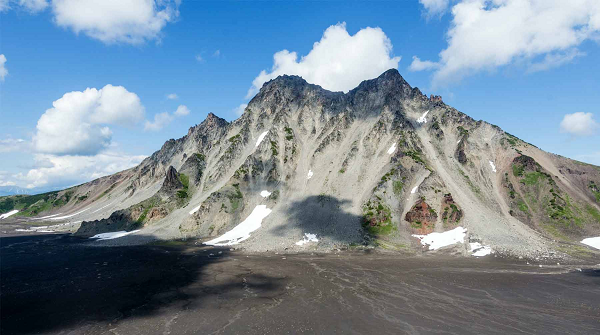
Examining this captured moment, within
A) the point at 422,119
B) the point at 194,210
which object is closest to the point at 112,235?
the point at 194,210

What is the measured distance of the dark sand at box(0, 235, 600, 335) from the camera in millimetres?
38906

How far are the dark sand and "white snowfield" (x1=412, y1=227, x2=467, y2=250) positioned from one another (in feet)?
38.1

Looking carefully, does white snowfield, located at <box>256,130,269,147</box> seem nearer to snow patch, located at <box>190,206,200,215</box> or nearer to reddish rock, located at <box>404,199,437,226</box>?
snow patch, located at <box>190,206,200,215</box>

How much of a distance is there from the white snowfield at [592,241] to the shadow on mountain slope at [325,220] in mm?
62089

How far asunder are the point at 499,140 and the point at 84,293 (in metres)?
151

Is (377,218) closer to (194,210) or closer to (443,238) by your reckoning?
(443,238)

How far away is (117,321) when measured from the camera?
40.6 metres

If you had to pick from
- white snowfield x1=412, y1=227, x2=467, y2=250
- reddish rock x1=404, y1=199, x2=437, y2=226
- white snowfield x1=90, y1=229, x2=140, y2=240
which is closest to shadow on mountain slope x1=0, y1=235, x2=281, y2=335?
white snowfield x1=90, y1=229, x2=140, y2=240

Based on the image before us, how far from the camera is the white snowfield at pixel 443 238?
291 ft

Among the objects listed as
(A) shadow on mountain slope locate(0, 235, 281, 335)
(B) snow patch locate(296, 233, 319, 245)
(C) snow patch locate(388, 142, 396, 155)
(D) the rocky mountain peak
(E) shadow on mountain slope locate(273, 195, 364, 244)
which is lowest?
(A) shadow on mountain slope locate(0, 235, 281, 335)

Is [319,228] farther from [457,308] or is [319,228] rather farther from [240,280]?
[457,308]

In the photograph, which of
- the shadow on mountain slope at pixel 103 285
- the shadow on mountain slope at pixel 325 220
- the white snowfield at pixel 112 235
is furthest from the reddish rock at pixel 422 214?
the white snowfield at pixel 112 235

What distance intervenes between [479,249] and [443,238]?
33.9ft

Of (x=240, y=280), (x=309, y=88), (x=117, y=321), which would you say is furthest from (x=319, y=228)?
(x=309, y=88)
